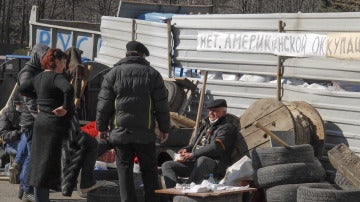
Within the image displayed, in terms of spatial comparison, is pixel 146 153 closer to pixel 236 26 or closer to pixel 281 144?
pixel 281 144

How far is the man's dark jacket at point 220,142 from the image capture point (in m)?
9.06

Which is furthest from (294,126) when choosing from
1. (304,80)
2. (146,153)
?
(146,153)

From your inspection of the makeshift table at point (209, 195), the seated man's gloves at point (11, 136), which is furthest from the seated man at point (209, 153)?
the seated man's gloves at point (11, 136)

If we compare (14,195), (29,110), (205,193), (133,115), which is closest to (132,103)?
(133,115)

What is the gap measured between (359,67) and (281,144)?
1.24m

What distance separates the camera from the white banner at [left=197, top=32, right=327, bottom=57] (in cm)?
945

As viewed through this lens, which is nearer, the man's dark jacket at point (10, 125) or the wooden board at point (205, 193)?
the wooden board at point (205, 193)

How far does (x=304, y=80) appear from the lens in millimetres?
9906

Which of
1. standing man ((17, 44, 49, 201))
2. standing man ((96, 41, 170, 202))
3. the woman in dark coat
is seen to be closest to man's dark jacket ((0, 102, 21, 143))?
standing man ((17, 44, 49, 201))

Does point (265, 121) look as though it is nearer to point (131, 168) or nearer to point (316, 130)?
point (316, 130)

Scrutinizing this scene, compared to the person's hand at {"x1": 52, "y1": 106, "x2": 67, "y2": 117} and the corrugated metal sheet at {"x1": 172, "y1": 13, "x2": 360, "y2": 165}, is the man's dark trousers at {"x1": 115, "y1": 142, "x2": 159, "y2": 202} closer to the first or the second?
the person's hand at {"x1": 52, "y1": 106, "x2": 67, "y2": 117}

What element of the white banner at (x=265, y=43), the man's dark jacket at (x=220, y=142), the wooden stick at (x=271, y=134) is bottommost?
the man's dark jacket at (x=220, y=142)

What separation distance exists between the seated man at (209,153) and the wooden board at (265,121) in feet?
0.81

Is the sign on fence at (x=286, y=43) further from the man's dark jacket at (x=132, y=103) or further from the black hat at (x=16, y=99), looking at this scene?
the black hat at (x=16, y=99)
